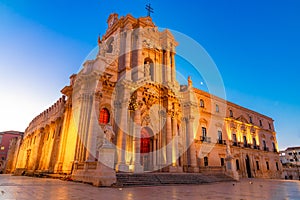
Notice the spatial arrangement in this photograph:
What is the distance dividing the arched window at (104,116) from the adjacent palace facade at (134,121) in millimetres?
91

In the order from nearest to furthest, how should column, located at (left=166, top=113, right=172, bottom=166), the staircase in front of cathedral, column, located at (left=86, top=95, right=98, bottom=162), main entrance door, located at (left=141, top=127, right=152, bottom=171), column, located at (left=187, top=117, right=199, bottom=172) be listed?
the staircase in front of cathedral
column, located at (left=86, top=95, right=98, bottom=162)
column, located at (left=166, top=113, right=172, bottom=166)
main entrance door, located at (left=141, top=127, right=152, bottom=171)
column, located at (left=187, top=117, right=199, bottom=172)

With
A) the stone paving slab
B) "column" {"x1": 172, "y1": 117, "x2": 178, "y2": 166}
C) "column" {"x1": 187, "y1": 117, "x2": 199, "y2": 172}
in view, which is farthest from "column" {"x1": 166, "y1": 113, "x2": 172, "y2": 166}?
the stone paving slab

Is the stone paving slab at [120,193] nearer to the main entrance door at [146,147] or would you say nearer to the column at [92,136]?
the column at [92,136]

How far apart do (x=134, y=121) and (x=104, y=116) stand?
275 cm

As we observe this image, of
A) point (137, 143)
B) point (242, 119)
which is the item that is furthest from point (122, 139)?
point (242, 119)

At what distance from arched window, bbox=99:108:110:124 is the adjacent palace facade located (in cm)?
9

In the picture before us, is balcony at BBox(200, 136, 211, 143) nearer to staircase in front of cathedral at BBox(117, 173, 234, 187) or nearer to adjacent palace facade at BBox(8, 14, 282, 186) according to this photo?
adjacent palace facade at BBox(8, 14, 282, 186)

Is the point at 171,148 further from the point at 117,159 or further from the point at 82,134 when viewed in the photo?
the point at 82,134

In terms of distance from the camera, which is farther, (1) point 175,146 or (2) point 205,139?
(2) point 205,139

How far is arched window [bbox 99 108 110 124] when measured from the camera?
17.7m

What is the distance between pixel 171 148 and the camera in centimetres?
1948

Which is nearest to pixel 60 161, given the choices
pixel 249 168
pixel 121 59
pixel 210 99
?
pixel 121 59

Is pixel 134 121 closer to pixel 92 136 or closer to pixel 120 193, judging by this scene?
pixel 92 136

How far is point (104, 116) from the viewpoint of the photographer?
709 inches
